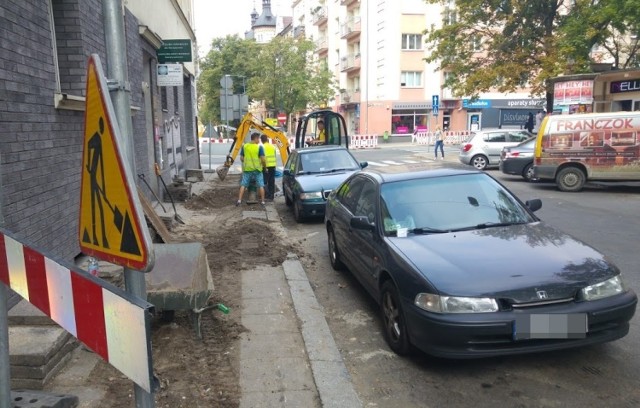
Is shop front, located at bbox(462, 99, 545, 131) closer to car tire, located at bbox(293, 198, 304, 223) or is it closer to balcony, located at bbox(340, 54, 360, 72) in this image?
balcony, located at bbox(340, 54, 360, 72)

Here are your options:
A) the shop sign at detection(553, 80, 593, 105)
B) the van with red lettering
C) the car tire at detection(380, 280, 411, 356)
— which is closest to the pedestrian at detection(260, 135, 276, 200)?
the van with red lettering

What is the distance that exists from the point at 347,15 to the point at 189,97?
112 ft

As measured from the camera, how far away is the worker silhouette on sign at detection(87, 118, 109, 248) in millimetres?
1932

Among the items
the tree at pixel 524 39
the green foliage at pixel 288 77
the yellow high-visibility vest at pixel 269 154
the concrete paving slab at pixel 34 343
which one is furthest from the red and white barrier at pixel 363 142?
the concrete paving slab at pixel 34 343

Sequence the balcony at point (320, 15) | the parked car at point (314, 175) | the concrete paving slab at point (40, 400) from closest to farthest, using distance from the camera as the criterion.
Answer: the concrete paving slab at point (40, 400) → the parked car at point (314, 175) → the balcony at point (320, 15)

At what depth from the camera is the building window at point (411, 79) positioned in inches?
1748

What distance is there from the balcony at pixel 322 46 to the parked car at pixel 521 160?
45447 mm

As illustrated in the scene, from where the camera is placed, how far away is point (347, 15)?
50781 mm

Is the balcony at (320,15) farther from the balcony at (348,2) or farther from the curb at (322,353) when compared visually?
the curb at (322,353)

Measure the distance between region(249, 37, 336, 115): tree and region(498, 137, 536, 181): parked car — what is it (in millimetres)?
35836

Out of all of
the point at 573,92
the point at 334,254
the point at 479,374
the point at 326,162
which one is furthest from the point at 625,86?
Result: the point at 479,374

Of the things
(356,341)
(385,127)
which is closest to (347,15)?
(385,127)

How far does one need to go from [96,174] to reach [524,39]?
23.9 m

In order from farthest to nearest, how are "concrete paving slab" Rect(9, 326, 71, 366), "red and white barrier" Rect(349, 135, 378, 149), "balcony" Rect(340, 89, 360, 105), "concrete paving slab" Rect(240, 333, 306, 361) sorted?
"balcony" Rect(340, 89, 360, 105), "red and white barrier" Rect(349, 135, 378, 149), "concrete paving slab" Rect(240, 333, 306, 361), "concrete paving slab" Rect(9, 326, 71, 366)
